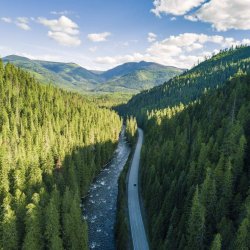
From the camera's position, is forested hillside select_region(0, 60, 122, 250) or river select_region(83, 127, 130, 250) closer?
forested hillside select_region(0, 60, 122, 250)

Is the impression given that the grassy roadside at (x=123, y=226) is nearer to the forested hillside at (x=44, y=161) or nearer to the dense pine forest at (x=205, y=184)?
the dense pine forest at (x=205, y=184)

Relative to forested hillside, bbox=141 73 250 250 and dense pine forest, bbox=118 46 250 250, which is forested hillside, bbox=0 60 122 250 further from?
forested hillside, bbox=141 73 250 250

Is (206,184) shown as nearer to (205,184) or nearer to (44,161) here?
(205,184)

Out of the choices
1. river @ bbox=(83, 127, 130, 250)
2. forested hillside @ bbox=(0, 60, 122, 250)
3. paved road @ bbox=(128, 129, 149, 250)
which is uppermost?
forested hillside @ bbox=(0, 60, 122, 250)

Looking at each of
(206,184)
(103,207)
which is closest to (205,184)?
(206,184)

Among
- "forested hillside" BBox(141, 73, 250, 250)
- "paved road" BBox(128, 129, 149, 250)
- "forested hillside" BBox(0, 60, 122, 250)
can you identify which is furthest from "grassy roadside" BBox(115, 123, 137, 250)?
"forested hillside" BBox(0, 60, 122, 250)

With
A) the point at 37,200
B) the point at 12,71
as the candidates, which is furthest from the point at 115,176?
the point at 12,71

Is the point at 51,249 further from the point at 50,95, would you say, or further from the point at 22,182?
the point at 50,95

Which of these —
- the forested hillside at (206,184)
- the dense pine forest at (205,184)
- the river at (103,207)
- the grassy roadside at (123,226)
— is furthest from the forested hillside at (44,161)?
the forested hillside at (206,184)
